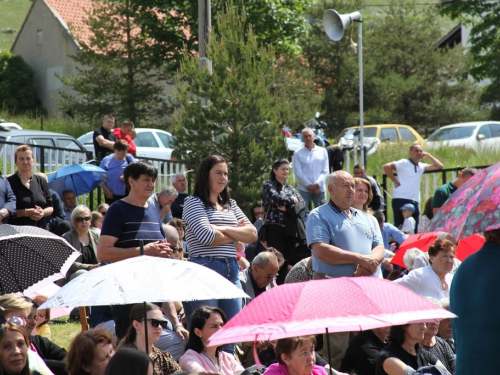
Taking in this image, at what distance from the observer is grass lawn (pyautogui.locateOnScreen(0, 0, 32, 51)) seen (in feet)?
319

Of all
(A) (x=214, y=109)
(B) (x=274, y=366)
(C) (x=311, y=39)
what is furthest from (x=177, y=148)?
(C) (x=311, y=39)

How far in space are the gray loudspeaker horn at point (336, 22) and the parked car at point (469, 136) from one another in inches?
320

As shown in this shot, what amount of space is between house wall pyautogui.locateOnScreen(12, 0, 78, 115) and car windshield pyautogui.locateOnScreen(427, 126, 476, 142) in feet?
74.0

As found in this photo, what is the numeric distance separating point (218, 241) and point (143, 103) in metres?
29.2

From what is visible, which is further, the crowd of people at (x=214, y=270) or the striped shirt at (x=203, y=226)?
the striped shirt at (x=203, y=226)

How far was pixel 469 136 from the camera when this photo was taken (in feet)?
82.1

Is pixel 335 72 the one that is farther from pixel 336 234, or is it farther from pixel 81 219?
pixel 336 234

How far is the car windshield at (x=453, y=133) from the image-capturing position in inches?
991

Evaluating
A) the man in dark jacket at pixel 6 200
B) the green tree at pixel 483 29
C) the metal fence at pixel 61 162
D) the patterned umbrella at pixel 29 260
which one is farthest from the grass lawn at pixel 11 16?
the patterned umbrella at pixel 29 260

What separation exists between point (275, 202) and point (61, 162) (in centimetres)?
508

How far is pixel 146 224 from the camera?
6.47 meters

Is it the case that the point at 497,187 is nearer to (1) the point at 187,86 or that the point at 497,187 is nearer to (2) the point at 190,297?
(2) the point at 190,297

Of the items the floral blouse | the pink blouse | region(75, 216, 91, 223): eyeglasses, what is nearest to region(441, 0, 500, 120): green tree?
the floral blouse

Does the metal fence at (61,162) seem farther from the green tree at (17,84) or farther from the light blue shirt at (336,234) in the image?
the green tree at (17,84)
